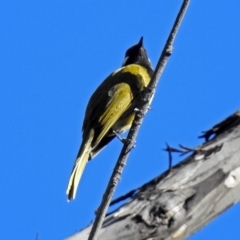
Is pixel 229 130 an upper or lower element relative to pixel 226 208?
upper

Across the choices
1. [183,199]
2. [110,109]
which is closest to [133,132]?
[183,199]

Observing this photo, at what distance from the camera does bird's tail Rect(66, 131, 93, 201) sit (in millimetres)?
4246

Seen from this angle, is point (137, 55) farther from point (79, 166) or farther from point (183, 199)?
point (183, 199)

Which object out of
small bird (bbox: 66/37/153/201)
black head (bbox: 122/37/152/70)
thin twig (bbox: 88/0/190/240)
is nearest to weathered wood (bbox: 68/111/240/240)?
thin twig (bbox: 88/0/190/240)

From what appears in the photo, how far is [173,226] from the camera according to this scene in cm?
223

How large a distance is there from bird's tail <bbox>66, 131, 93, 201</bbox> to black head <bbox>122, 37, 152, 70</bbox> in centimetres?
179

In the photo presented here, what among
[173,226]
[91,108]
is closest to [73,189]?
[91,108]

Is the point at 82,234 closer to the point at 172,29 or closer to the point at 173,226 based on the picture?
the point at 173,226

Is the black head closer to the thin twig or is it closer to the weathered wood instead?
the thin twig

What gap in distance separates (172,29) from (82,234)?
44.2 inches

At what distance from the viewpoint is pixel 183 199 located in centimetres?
230

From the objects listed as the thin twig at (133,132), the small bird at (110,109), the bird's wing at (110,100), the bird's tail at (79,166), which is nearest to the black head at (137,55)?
the small bird at (110,109)

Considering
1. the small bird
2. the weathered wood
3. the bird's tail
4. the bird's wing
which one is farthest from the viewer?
the bird's wing

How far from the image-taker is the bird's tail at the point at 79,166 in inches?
167
